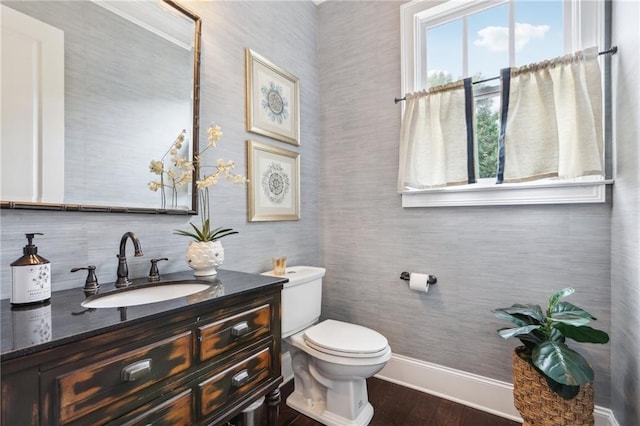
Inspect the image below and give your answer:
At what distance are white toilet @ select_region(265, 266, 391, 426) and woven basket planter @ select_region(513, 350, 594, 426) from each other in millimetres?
596

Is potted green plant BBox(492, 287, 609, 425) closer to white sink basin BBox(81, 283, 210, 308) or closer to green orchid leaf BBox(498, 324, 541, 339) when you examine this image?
green orchid leaf BBox(498, 324, 541, 339)

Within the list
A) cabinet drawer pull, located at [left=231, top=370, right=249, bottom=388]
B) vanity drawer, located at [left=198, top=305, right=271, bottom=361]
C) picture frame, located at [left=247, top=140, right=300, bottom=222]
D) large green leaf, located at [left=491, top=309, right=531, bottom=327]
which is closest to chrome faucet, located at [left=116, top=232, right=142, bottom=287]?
vanity drawer, located at [left=198, top=305, right=271, bottom=361]

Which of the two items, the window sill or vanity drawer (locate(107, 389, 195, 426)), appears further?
the window sill

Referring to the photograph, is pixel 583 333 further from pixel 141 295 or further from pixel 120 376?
pixel 141 295

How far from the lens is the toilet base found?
1.62 meters

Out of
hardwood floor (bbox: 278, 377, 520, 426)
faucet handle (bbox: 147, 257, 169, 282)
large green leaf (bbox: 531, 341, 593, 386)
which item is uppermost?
faucet handle (bbox: 147, 257, 169, 282)

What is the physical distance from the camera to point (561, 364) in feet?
3.89

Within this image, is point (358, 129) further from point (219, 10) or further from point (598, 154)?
point (598, 154)

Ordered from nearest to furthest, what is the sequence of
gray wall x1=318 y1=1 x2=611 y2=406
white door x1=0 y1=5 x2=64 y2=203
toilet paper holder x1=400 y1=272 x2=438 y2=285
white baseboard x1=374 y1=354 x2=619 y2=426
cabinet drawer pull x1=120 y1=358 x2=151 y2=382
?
cabinet drawer pull x1=120 y1=358 x2=151 y2=382 → white door x1=0 y1=5 x2=64 y2=203 → gray wall x1=318 y1=1 x2=611 y2=406 → white baseboard x1=374 y1=354 x2=619 y2=426 → toilet paper holder x1=400 y1=272 x2=438 y2=285

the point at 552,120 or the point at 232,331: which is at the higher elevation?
the point at 552,120

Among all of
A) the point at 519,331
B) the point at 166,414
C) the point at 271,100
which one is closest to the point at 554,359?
the point at 519,331

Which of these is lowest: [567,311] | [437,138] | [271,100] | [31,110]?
[567,311]

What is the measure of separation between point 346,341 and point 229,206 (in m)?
0.97

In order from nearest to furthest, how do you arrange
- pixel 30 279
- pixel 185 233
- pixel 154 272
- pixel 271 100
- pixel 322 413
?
pixel 30 279 → pixel 154 272 → pixel 185 233 → pixel 322 413 → pixel 271 100
